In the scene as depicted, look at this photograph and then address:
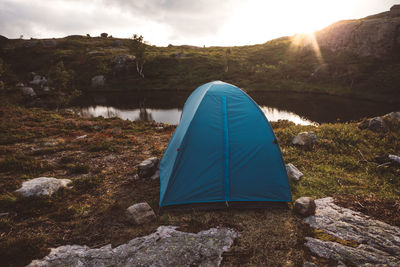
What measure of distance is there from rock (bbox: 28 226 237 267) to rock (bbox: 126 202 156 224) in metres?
0.56

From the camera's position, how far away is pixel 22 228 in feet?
16.1

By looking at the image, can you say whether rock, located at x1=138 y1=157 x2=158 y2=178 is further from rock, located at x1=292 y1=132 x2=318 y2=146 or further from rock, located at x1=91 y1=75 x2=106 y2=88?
rock, located at x1=91 y1=75 x2=106 y2=88

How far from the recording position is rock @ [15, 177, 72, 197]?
5984 mm

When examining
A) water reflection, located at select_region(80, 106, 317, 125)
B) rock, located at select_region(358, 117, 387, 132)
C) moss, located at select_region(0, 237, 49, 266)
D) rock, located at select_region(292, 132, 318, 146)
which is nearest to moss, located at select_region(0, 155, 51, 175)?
moss, located at select_region(0, 237, 49, 266)

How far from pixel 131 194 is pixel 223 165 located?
333 centimetres

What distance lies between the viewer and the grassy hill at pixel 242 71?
46.3 meters

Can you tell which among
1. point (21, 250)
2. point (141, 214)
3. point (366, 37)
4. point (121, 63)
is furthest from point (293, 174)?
point (366, 37)

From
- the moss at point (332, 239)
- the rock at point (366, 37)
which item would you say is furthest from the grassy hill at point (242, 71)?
the moss at point (332, 239)

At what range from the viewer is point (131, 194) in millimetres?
6547

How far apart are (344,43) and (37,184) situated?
8399cm

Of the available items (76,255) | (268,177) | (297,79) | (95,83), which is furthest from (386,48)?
(95,83)

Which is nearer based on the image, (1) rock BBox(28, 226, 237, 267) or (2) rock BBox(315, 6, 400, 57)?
(1) rock BBox(28, 226, 237, 267)

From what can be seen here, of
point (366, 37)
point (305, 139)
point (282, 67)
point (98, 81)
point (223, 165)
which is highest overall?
point (366, 37)

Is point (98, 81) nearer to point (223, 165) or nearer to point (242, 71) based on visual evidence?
point (242, 71)
